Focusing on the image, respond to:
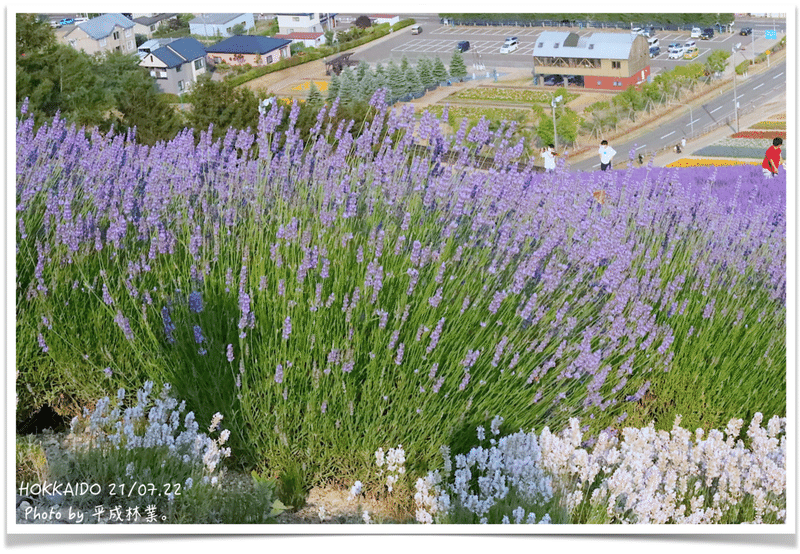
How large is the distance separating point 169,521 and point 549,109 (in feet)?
7.59

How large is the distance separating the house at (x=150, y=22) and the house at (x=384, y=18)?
2.69ft

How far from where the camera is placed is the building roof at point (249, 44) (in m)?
3.60

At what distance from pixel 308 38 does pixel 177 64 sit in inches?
23.4

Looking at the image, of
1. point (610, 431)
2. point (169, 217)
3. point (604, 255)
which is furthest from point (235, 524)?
point (604, 255)

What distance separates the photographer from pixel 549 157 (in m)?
3.67

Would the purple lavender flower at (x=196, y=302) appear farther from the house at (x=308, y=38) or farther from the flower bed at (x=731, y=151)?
the flower bed at (x=731, y=151)

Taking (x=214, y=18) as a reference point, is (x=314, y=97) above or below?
below

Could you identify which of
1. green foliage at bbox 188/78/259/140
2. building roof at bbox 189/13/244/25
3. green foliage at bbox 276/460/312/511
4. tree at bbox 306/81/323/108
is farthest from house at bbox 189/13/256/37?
green foliage at bbox 276/460/312/511

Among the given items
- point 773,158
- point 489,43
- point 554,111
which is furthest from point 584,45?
point 773,158

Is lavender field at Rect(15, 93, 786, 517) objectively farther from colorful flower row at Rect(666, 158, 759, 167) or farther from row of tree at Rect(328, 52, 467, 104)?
row of tree at Rect(328, 52, 467, 104)

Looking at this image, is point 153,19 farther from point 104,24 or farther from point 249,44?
point 249,44

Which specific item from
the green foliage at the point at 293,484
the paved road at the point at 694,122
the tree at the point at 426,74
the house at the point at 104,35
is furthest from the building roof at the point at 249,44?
the green foliage at the point at 293,484

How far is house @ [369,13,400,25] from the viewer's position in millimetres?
3467

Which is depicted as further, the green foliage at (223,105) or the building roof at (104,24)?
the green foliage at (223,105)
